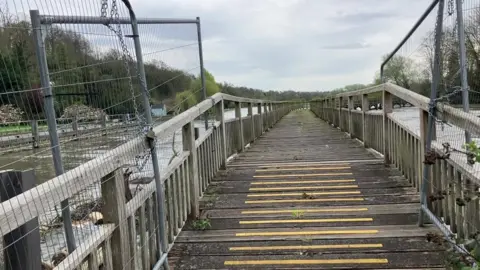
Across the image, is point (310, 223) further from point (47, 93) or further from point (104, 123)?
point (47, 93)

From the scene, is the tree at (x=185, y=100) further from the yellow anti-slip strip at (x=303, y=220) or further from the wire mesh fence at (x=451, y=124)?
the wire mesh fence at (x=451, y=124)

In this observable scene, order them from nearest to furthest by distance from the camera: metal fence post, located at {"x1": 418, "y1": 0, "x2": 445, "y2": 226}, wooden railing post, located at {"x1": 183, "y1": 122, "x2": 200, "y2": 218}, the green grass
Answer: the green grass → metal fence post, located at {"x1": 418, "y1": 0, "x2": 445, "y2": 226} → wooden railing post, located at {"x1": 183, "y1": 122, "x2": 200, "y2": 218}

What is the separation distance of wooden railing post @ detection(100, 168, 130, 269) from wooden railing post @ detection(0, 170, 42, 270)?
0.45 m

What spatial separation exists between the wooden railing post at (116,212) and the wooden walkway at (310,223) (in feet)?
2.81

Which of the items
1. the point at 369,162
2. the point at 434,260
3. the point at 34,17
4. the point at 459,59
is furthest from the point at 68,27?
the point at 369,162

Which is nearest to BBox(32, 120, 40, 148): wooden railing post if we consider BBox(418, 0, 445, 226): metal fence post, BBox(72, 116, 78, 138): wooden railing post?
BBox(72, 116, 78, 138): wooden railing post

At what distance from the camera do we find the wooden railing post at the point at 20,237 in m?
1.61

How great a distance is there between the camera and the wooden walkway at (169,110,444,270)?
303 centimetres

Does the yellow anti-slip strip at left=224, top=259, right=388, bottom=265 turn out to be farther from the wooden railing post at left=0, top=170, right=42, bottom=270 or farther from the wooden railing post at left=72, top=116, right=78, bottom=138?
the wooden railing post at left=0, top=170, right=42, bottom=270

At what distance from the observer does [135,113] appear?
103 inches

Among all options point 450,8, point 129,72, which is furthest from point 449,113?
point 129,72

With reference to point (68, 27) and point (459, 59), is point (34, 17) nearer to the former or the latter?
point (68, 27)

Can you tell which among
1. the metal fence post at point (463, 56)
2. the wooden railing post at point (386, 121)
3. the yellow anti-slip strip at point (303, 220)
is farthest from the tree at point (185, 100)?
the wooden railing post at point (386, 121)

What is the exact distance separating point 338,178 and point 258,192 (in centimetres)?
97
